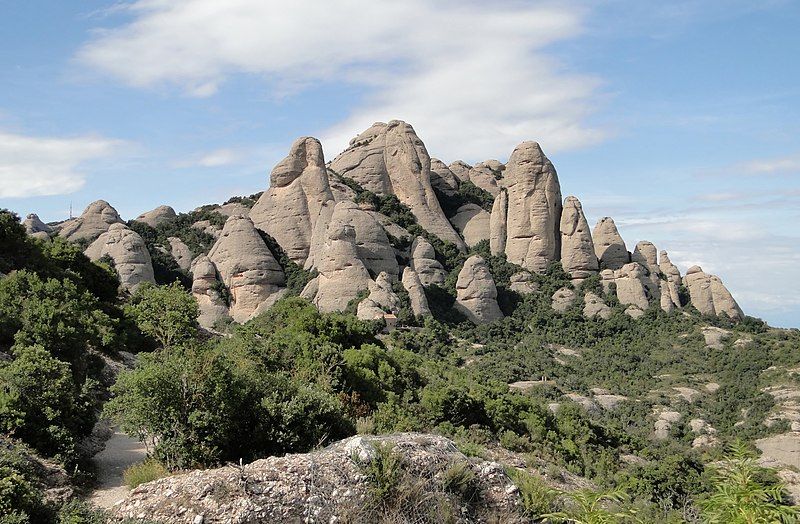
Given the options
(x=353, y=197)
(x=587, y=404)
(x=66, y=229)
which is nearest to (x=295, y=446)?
(x=587, y=404)

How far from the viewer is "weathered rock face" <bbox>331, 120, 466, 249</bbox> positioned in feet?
194

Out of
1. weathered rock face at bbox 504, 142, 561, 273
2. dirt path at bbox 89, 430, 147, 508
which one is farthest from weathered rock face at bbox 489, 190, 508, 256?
dirt path at bbox 89, 430, 147, 508

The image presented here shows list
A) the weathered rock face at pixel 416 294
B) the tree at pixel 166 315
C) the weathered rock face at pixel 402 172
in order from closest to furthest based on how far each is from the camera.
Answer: the tree at pixel 166 315 < the weathered rock face at pixel 416 294 < the weathered rock face at pixel 402 172

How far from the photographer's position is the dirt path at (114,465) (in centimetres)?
1008

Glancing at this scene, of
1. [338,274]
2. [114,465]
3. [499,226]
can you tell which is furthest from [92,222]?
[114,465]

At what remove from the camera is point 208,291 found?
4831 cm

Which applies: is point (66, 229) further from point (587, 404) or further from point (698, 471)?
point (698, 471)

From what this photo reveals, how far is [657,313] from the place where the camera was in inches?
1885

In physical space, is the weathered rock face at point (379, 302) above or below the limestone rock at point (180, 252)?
below

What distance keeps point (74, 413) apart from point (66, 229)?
159 feet

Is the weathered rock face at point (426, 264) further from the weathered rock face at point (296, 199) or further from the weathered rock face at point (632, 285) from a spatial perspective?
the weathered rock face at point (632, 285)

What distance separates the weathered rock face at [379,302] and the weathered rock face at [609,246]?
17.2 metres

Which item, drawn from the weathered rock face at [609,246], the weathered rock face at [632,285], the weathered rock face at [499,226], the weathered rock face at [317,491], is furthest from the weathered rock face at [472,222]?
the weathered rock face at [317,491]

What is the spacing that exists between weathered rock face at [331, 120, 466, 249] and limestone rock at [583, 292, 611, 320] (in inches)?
463
